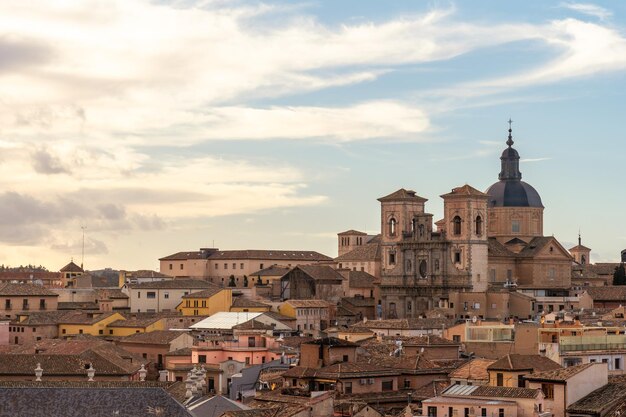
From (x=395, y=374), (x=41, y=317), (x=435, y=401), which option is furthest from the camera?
(x=41, y=317)

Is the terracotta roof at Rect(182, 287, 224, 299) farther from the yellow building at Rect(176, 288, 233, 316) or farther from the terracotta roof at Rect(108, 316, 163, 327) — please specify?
the terracotta roof at Rect(108, 316, 163, 327)

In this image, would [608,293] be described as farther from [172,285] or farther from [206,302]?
[172,285]

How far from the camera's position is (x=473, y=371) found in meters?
52.0

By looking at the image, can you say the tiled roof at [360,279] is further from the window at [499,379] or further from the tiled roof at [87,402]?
the tiled roof at [87,402]

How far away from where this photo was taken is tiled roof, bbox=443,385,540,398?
132 ft

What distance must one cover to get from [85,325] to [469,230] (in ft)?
114

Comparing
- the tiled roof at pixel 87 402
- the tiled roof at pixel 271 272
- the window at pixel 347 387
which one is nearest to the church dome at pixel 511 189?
the tiled roof at pixel 271 272

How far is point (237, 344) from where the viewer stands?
71.5 meters

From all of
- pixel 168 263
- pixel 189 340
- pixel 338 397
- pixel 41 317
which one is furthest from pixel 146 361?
pixel 168 263

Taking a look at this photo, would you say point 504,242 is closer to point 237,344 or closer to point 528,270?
point 528,270

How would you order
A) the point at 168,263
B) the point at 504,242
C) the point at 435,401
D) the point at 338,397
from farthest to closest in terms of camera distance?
the point at 168,263
the point at 504,242
the point at 338,397
the point at 435,401

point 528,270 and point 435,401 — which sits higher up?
point 528,270

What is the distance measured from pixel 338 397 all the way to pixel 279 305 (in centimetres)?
5348

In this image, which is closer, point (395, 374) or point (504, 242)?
point (395, 374)
